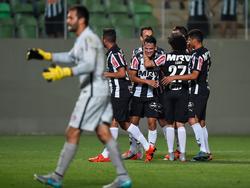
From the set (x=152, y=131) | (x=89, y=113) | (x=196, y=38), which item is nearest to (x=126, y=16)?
(x=196, y=38)

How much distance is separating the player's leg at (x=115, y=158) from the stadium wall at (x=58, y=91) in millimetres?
10242

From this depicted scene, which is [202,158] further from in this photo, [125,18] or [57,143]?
[125,18]

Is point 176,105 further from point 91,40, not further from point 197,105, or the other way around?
point 91,40

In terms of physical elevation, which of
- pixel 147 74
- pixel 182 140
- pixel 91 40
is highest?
pixel 91 40

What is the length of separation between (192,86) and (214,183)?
3.92m

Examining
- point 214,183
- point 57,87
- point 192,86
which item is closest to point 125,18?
point 57,87

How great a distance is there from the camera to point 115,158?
1005 centimetres

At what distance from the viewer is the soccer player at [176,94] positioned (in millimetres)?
13648

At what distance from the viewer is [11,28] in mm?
20203

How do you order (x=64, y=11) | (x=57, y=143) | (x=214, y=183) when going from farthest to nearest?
(x=64, y=11)
(x=57, y=143)
(x=214, y=183)

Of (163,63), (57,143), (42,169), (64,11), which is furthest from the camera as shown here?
(64,11)

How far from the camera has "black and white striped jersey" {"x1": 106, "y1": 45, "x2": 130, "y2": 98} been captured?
14.0 metres

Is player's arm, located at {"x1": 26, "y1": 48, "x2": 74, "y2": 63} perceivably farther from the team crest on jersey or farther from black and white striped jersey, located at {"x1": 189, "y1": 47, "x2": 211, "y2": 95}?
the team crest on jersey

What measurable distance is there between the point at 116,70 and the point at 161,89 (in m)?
0.76
